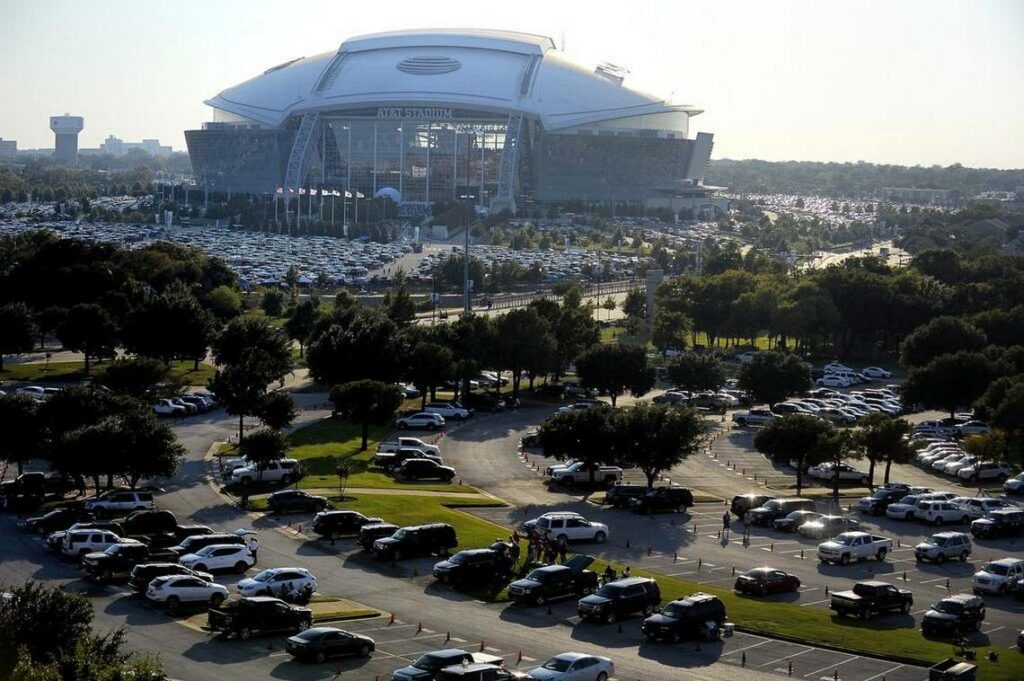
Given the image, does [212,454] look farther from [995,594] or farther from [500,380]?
[995,594]

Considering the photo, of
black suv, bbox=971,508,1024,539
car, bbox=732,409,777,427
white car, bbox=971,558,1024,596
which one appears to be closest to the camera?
white car, bbox=971,558,1024,596

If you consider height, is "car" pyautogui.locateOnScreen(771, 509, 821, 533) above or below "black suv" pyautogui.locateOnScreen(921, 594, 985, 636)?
below

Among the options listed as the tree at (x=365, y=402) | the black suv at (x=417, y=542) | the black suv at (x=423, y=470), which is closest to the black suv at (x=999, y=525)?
the black suv at (x=417, y=542)

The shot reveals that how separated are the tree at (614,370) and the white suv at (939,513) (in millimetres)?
16241

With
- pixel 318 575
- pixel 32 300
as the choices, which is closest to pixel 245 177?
pixel 32 300

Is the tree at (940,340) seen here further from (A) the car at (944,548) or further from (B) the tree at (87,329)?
(B) the tree at (87,329)

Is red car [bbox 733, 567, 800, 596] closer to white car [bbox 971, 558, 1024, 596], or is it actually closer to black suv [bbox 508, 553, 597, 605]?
black suv [bbox 508, 553, 597, 605]

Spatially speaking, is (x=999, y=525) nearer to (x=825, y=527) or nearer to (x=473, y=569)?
(x=825, y=527)

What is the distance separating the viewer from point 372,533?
28875 millimetres

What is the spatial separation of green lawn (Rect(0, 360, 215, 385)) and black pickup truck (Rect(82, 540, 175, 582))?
75.9 feet

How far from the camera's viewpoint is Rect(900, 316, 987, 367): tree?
5750 cm

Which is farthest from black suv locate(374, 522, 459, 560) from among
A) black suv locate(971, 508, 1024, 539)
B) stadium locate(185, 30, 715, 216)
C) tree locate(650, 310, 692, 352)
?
stadium locate(185, 30, 715, 216)

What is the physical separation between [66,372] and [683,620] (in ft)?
110

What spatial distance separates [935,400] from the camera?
4984cm
